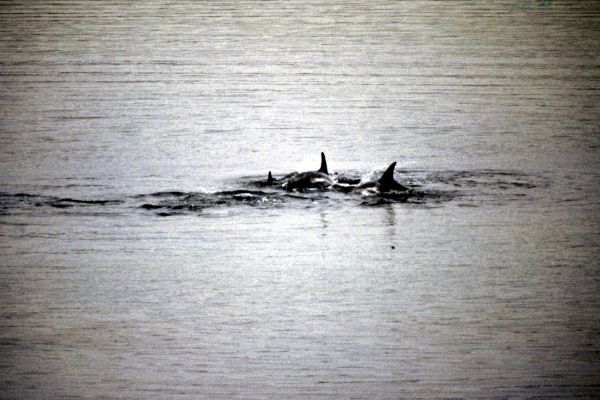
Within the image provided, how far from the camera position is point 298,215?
21.5ft

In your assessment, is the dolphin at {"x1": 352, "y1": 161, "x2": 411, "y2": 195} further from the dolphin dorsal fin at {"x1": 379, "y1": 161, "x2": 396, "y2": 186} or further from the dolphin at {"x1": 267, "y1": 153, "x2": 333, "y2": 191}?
the dolphin at {"x1": 267, "y1": 153, "x2": 333, "y2": 191}

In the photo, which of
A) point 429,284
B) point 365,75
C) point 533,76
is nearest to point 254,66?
point 365,75

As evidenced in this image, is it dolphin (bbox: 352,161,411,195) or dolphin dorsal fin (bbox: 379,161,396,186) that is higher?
dolphin dorsal fin (bbox: 379,161,396,186)

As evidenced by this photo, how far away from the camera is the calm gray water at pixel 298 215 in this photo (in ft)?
14.6

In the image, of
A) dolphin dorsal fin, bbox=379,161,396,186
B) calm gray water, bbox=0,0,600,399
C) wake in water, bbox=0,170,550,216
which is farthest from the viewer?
dolphin dorsal fin, bbox=379,161,396,186

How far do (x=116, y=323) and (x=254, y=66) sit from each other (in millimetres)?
6219

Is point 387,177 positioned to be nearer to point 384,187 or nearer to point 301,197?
point 384,187

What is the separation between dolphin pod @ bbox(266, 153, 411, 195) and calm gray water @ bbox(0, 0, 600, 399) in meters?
0.09

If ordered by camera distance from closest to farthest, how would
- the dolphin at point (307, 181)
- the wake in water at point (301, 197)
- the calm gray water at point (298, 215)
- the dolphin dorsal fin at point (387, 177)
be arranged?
1. the calm gray water at point (298, 215)
2. the wake in water at point (301, 197)
3. the dolphin dorsal fin at point (387, 177)
4. the dolphin at point (307, 181)

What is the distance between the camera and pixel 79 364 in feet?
14.5

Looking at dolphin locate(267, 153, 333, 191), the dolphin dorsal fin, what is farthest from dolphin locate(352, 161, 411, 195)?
dolphin locate(267, 153, 333, 191)

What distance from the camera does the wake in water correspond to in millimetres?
6727

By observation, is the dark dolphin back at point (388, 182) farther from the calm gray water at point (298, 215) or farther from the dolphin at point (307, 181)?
the dolphin at point (307, 181)

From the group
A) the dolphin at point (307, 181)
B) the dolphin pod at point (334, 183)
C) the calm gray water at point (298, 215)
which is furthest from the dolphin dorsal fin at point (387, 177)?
the dolphin at point (307, 181)
